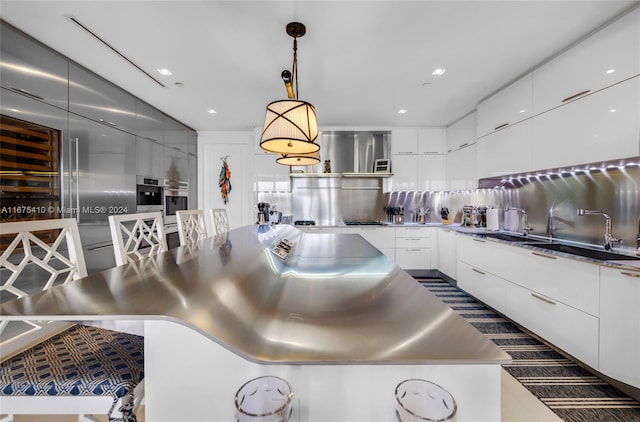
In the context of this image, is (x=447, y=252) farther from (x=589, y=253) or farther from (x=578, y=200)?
(x=589, y=253)

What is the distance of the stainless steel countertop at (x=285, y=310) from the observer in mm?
589

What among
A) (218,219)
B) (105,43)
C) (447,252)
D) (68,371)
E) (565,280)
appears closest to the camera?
(68,371)

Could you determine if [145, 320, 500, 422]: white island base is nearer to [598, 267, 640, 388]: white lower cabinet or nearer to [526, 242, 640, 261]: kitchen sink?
[598, 267, 640, 388]: white lower cabinet

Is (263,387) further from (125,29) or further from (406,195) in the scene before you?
(406,195)

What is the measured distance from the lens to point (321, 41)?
2207 mm

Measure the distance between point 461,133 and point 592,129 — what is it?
83.7 inches

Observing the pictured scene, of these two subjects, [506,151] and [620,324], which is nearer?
[620,324]

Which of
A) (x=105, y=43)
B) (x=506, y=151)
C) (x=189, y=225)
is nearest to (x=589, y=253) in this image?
(x=506, y=151)

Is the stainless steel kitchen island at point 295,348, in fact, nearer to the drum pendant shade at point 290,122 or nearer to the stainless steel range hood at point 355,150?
the drum pendant shade at point 290,122

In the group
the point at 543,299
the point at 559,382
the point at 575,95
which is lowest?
the point at 559,382

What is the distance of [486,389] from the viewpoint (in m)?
0.59

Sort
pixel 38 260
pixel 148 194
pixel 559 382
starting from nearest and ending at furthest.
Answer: pixel 38 260 < pixel 559 382 < pixel 148 194

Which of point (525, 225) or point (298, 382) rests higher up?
point (525, 225)

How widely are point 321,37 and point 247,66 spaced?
86cm
